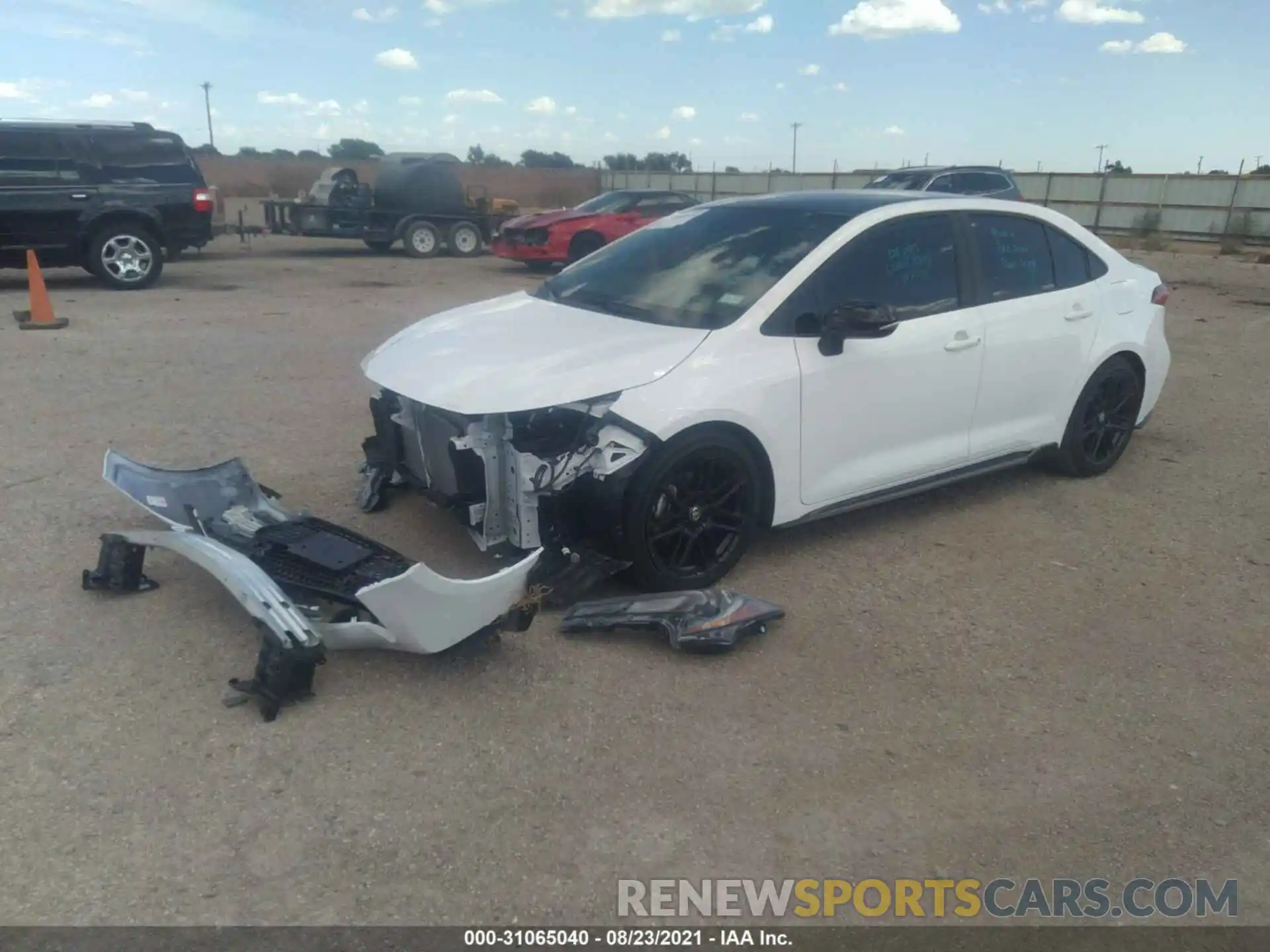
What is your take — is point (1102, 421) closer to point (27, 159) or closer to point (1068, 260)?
point (1068, 260)

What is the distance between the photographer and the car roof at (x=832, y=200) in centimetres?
502

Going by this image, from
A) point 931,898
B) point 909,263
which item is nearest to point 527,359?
point 909,263

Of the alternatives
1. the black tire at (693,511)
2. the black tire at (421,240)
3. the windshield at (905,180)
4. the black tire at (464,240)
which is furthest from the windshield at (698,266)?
the black tire at (464,240)

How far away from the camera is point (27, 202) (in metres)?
12.2

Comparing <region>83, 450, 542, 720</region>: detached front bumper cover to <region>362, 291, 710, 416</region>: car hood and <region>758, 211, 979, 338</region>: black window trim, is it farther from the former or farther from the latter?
<region>758, 211, 979, 338</region>: black window trim

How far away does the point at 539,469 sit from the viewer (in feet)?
13.3

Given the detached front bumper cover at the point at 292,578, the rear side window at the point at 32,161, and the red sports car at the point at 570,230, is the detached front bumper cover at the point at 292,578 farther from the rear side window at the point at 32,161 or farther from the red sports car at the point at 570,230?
the red sports car at the point at 570,230

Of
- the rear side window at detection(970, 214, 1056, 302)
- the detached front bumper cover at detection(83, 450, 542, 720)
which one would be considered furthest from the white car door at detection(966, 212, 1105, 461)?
the detached front bumper cover at detection(83, 450, 542, 720)

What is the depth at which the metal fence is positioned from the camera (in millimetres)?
26531

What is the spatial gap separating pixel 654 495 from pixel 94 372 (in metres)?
6.26

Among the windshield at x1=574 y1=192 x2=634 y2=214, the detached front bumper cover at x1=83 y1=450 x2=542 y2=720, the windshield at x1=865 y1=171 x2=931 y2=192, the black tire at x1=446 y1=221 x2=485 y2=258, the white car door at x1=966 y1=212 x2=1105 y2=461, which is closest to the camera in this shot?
the detached front bumper cover at x1=83 y1=450 x2=542 y2=720

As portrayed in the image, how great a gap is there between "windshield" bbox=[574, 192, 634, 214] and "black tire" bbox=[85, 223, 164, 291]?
278 inches

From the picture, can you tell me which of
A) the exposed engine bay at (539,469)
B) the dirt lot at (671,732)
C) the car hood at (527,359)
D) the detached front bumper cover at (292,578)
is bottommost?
the dirt lot at (671,732)

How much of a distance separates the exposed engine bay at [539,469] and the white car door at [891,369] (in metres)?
0.97
